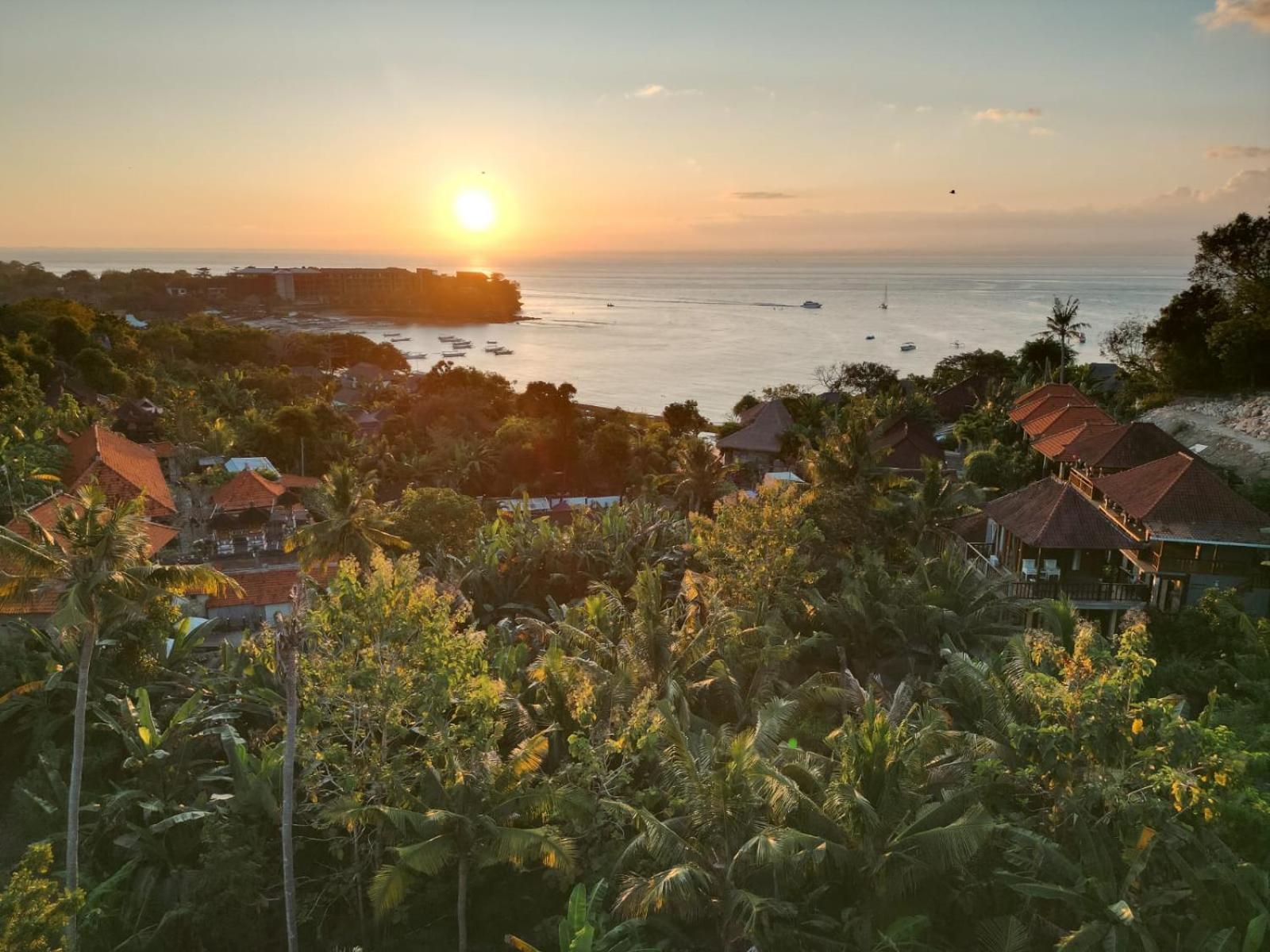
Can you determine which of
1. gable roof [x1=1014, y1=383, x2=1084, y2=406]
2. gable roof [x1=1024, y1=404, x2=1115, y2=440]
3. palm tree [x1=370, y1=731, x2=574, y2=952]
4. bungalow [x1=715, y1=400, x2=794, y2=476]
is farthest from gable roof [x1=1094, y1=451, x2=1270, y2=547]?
bungalow [x1=715, y1=400, x2=794, y2=476]

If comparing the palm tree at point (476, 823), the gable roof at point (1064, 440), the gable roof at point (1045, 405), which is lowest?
the palm tree at point (476, 823)

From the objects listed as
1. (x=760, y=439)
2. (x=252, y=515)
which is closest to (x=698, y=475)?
(x=760, y=439)

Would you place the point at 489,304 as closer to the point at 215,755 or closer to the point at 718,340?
the point at 718,340

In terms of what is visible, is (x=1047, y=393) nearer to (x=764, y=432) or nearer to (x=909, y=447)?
(x=909, y=447)

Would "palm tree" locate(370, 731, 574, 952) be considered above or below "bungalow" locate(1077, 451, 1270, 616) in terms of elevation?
below

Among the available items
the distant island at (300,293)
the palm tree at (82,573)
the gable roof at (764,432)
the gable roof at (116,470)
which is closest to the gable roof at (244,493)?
the gable roof at (116,470)

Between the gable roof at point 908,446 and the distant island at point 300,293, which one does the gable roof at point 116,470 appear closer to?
the gable roof at point 908,446

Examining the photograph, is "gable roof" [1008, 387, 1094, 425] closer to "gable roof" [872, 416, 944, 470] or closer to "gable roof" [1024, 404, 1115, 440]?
"gable roof" [1024, 404, 1115, 440]
